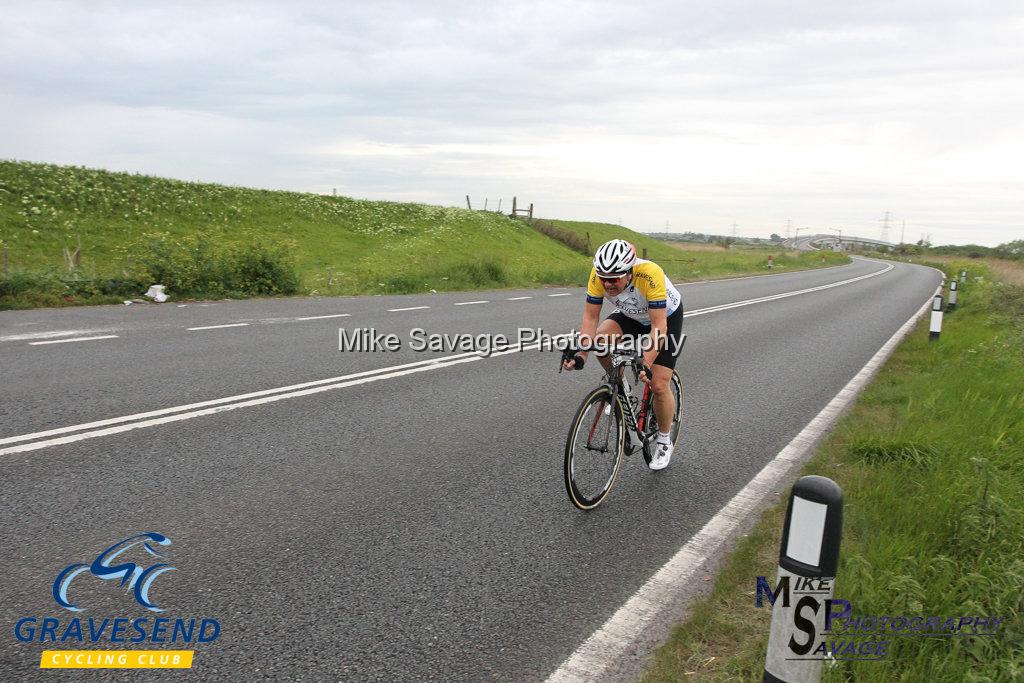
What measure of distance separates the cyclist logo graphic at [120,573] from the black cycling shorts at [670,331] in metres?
3.35

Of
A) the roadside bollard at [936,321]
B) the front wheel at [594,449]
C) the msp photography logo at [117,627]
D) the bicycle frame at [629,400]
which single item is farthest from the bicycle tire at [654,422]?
the roadside bollard at [936,321]

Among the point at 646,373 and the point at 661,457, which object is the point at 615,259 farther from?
the point at 661,457

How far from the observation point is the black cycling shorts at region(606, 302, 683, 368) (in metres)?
4.83

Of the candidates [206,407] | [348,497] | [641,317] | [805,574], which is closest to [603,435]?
[641,317]

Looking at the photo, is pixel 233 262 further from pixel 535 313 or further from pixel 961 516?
pixel 961 516

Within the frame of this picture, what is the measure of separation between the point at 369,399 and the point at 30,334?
19.5 ft

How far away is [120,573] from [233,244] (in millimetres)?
14035

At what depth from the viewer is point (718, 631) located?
9.59 feet

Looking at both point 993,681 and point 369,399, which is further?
point 369,399

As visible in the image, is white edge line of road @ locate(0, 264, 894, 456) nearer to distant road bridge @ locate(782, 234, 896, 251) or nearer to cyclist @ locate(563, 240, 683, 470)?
cyclist @ locate(563, 240, 683, 470)

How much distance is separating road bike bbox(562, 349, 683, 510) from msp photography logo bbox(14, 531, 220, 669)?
223 cm

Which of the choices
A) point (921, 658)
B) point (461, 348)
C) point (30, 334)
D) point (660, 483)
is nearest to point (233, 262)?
point (30, 334)

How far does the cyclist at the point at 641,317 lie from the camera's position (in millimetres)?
4215

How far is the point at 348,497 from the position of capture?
4.17m
